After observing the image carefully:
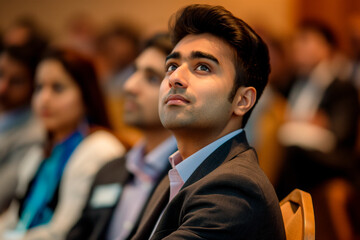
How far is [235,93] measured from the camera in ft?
4.33

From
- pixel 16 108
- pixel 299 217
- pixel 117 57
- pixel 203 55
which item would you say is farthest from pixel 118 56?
pixel 299 217

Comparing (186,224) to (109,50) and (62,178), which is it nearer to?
(62,178)

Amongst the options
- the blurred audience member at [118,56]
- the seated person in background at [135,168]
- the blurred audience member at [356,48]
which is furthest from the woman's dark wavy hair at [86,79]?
the blurred audience member at [356,48]

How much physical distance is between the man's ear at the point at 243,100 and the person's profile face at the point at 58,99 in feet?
4.35

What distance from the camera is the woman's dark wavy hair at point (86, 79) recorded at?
2.51m

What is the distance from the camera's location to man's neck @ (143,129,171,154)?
2.09 m

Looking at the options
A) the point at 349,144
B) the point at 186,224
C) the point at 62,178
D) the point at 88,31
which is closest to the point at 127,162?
the point at 62,178

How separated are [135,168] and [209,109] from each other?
2.73 feet

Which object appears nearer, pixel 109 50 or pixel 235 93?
pixel 235 93

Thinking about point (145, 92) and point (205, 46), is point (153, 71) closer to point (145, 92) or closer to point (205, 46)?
point (145, 92)

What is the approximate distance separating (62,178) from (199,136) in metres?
1.18

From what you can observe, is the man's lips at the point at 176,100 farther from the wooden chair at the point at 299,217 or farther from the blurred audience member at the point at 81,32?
the blurred audience member at the point at 81,32

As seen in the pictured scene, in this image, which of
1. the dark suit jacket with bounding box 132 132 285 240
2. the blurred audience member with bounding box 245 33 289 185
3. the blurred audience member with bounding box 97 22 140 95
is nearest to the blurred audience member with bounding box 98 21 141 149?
the blurred audience member with bounding box 97 22 140 95

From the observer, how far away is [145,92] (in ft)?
6.88
